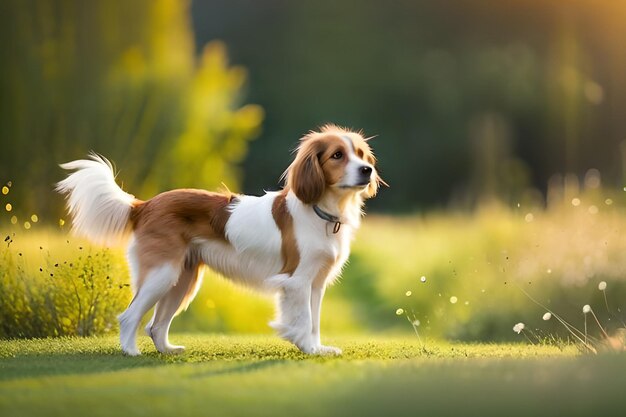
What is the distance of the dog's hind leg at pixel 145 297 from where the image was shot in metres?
4.80

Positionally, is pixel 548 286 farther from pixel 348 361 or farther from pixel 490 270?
pixel 348 361

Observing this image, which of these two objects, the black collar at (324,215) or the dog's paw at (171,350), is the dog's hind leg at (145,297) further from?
the black collar at (324,215)

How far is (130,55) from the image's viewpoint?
345 inches

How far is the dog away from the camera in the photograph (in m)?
4.74

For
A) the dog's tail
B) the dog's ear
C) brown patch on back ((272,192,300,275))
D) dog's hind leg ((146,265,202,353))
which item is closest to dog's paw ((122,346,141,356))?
dog's hind leg ((146,265,202,353))

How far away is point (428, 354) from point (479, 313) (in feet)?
3.90

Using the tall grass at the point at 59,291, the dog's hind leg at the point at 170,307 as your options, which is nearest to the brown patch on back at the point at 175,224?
the dog's hind leg at the point at 170,307

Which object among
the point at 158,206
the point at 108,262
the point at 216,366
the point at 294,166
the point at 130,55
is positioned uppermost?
the point at 130,55

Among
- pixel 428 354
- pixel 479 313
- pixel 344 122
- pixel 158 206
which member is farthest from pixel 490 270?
pixel 344 122

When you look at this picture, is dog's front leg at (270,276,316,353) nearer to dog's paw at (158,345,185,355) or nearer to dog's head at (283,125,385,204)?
dog's head at (283,125,385,204)

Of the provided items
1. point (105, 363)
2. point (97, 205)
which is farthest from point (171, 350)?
point (97, 205)

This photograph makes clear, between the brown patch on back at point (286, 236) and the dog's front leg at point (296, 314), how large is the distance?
93mm

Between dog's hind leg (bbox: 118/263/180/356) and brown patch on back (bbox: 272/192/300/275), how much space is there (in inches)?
25.1

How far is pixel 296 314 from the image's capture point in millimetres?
4746
